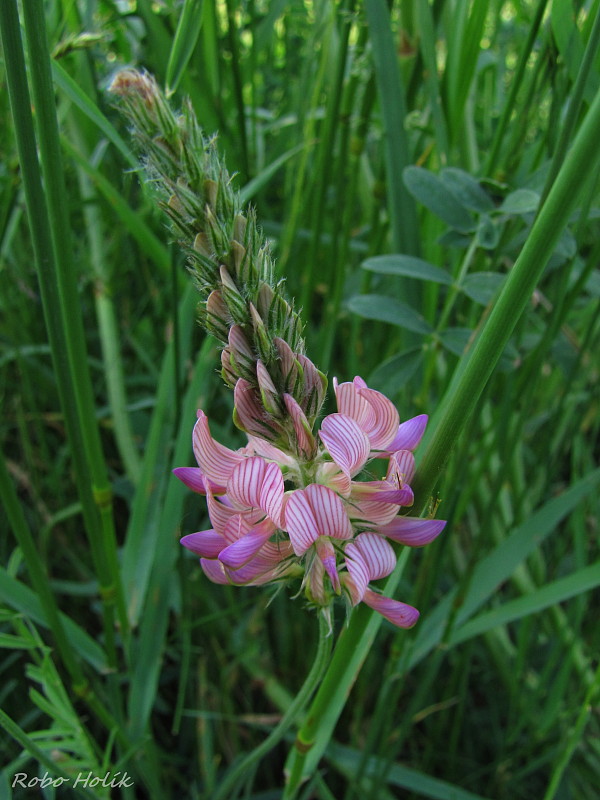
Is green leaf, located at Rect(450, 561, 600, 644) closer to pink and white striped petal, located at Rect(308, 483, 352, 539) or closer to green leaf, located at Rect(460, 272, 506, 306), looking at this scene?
green leaf, located at Rect(460, 272, 506, 306)

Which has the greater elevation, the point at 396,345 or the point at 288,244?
the point at 288,244

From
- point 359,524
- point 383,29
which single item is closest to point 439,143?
point 383,29

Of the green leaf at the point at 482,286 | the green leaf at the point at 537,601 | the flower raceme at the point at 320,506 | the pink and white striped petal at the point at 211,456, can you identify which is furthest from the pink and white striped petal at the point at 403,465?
the green leaf at the point at 537,601

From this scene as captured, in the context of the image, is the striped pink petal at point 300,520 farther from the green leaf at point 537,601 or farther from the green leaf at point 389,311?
the green leaf at point 537,601

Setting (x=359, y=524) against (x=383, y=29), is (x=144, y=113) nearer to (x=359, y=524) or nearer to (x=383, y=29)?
(x=359, y=524)

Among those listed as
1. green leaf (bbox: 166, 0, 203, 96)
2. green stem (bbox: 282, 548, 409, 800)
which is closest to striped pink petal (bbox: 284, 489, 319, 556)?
green stem (bbox: 282, 548, 409, 800)

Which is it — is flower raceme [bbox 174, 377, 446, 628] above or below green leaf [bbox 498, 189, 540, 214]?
below
